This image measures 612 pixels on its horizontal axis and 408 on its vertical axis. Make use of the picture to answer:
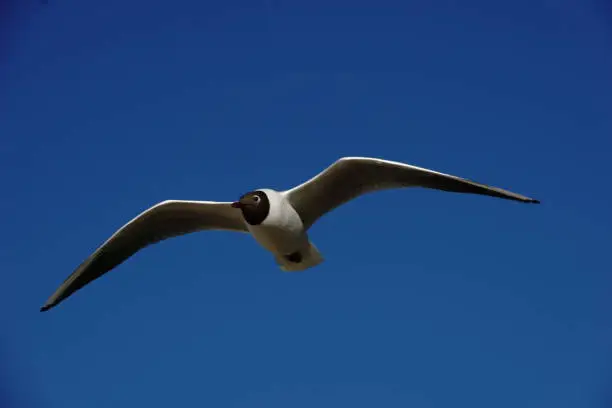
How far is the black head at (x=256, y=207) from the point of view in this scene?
10.0 m

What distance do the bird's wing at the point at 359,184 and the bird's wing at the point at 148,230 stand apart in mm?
1081

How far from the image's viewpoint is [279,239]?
10.2 metres

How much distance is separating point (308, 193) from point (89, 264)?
3340mm

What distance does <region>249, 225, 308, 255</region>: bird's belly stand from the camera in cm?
1009

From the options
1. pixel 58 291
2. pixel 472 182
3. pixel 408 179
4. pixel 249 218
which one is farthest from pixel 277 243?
pixel 58 291

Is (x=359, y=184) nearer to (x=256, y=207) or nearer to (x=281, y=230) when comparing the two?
(x=281, y=230)

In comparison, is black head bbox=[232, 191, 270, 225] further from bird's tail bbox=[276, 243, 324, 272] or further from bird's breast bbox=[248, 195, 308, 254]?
bird's tail bbox=[276, 243, 324, 272]

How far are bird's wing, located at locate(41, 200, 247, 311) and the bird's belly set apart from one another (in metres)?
0.83

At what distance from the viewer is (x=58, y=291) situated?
11469 millimetres

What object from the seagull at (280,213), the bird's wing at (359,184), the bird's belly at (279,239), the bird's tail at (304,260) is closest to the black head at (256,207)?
the seagull at (280,213)

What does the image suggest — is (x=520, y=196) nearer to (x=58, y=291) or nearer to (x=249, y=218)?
(x=249, y=218)

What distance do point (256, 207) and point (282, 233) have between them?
0.46 m

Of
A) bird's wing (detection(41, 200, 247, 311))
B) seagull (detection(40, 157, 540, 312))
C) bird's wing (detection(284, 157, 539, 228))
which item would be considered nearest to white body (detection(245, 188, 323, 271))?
seagull (detection(40, 157, 540, 312))

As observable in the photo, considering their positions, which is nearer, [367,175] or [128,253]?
[367,175]
